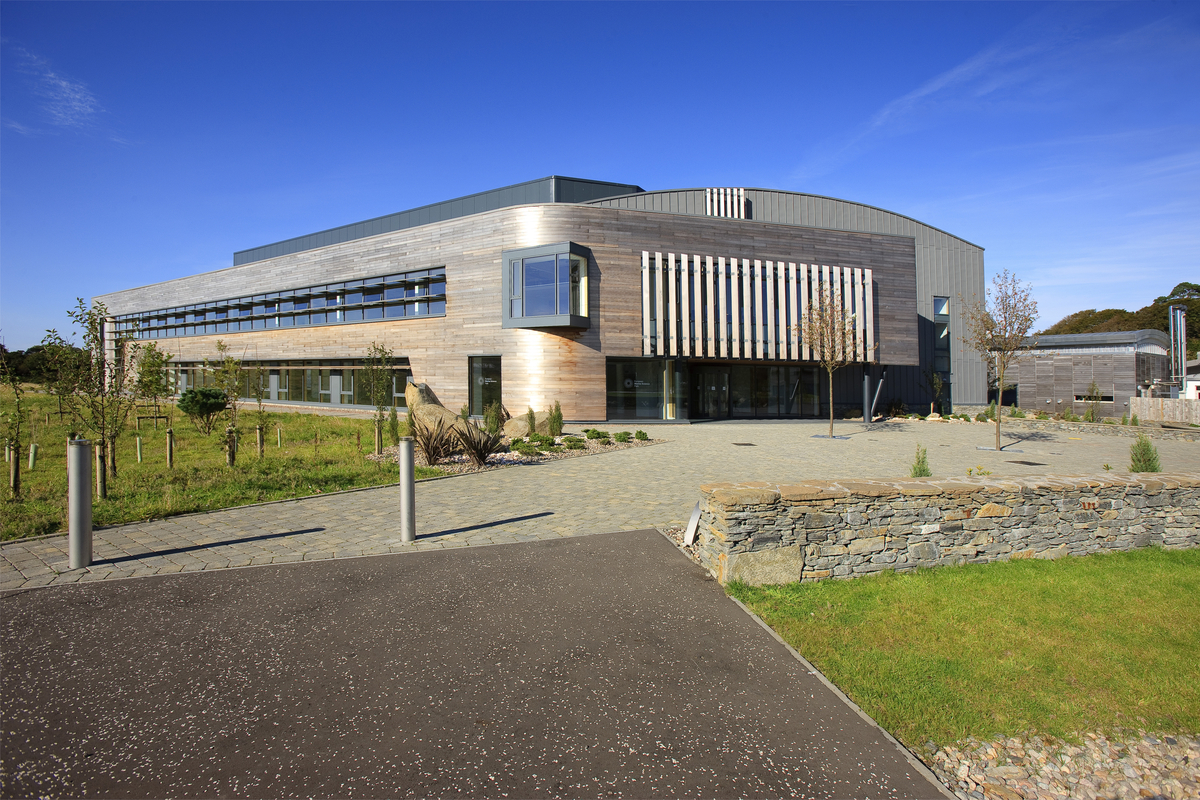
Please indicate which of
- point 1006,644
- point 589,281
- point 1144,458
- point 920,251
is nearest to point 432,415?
point 589,281

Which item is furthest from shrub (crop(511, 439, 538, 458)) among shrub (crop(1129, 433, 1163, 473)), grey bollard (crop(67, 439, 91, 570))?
shrub (crop(1129, 433, 1163, 473))

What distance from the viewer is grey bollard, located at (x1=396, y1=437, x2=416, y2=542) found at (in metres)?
7.09

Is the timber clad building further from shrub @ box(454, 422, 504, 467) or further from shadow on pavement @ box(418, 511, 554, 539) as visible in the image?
shadow on pavement @ box(418, 511, 554, 539)

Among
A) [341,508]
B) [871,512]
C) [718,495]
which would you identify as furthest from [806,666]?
[341,508]

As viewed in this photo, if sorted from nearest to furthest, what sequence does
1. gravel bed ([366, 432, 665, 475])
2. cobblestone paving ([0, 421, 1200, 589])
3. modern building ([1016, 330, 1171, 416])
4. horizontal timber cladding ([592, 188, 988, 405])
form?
cobblestone paving ([0, 421, 1200, 589]) → gravel bed ([366, 432, 665, 475]) → modern building ([1016, 330, 1171, 416]) → horizontal timber cladding ([592, 188, 988, 405])

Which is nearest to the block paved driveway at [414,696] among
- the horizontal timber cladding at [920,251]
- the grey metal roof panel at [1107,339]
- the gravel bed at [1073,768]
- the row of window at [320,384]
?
the gravel bed at [1073,768]

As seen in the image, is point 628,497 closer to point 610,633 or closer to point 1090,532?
point 610,633

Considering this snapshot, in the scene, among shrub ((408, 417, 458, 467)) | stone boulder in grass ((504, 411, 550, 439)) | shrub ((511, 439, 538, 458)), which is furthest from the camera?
stone boulder in grass ((504, 411, 550, 439))

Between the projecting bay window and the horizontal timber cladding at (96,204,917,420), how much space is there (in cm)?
52

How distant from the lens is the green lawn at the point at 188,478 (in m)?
8.17

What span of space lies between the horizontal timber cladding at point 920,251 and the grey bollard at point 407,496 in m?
26.0

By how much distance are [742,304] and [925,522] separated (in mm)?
20340

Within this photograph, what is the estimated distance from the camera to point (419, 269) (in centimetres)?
2702

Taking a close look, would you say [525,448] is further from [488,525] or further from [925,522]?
[925,522]
